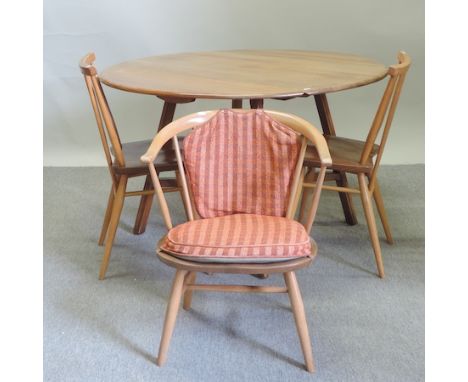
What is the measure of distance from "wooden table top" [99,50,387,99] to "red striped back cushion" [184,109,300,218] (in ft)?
0.57

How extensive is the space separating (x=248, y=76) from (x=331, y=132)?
698 millimetres

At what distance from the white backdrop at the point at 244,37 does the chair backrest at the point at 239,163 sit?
2.09 m

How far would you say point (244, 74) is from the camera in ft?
9.67

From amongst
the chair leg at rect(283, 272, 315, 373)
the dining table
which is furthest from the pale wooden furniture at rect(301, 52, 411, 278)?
the chair leg at rect(283, 272, 315, 373)

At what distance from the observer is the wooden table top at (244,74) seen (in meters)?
2.60

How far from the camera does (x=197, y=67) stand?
125 inches

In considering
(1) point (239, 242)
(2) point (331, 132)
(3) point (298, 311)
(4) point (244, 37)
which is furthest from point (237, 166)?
(4) point (244, 37)

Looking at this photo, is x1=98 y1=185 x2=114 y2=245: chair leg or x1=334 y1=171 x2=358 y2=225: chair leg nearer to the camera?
x1=98 y1=185 x2=114 y2=245: chair leg

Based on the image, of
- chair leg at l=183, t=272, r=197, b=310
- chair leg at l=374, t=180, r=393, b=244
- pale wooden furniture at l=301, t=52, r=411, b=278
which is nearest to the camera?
chair leg at l=183, t=272, r=197, b=310

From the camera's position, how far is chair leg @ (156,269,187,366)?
2.19 metres

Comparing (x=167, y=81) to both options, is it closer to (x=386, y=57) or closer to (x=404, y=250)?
(x=404, y=250)

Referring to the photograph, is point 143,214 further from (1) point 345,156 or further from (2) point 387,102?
(2) point 387,102

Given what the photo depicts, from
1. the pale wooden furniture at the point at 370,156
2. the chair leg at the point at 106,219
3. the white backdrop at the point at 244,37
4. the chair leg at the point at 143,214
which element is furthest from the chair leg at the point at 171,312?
the white backdrop at the point at 244,37

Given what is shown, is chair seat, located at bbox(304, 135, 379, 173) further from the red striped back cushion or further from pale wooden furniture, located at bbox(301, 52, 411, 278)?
the red striped back cushion
